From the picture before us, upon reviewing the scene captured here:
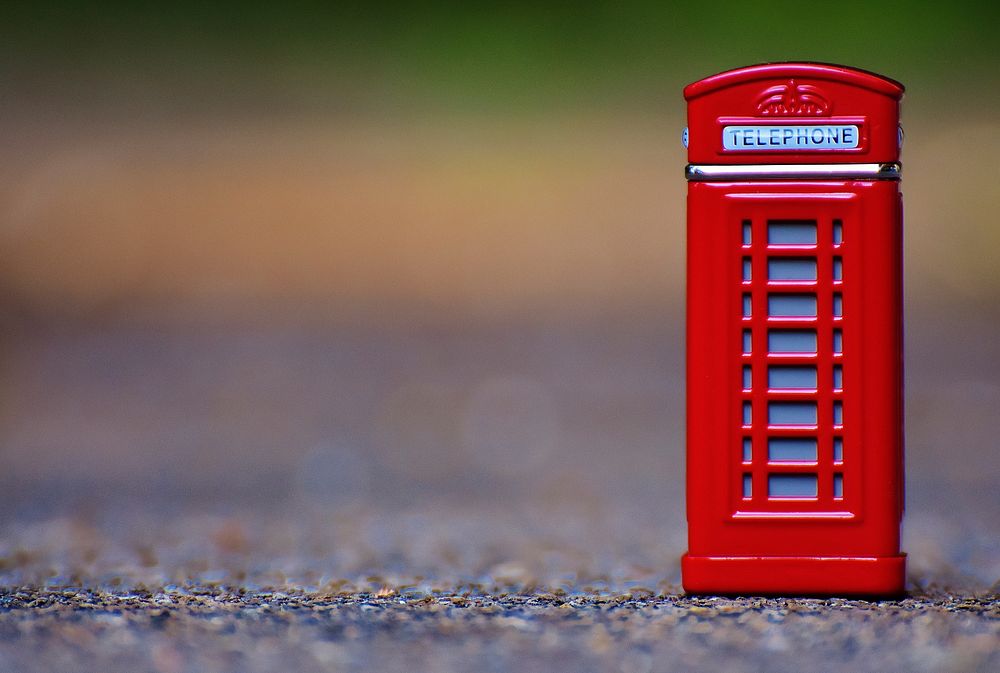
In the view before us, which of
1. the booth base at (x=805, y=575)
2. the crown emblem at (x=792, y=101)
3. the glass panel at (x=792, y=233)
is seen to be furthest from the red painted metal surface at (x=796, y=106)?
the booth base at (x=805, y=575)

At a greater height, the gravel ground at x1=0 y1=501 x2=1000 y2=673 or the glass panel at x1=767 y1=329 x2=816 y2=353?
the glass panel at x1=767 y1=329 x2=816 y2=353

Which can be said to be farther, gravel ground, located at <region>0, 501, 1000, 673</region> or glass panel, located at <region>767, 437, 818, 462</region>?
glass panel, located at <region>767, 437, 818, 462</region>

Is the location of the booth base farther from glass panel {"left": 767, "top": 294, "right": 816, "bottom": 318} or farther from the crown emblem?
the crown emblem

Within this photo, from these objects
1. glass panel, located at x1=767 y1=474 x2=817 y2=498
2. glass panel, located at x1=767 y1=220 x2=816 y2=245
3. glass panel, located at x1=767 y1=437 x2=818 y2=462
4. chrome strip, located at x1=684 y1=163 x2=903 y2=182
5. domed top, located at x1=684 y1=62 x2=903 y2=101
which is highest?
domed top, located at x1=684 y1=62 x2=903 y2=101

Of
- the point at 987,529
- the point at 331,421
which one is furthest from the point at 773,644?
the point at 331,421

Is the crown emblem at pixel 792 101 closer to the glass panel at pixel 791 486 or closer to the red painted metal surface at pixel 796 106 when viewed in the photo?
the red painted metal surface at pixel 796 106

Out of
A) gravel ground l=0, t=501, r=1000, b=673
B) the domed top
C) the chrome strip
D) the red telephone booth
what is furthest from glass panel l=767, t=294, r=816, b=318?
gravel ground l=0, t=501, r=1000, b=673

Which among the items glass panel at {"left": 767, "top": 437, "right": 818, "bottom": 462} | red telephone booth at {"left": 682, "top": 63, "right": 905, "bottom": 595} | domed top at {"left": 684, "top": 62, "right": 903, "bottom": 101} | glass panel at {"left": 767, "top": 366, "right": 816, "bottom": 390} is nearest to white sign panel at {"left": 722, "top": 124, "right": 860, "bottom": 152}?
red telephone booth at {"left": 682, "top": 63, "right": 905, "bottom": 595}

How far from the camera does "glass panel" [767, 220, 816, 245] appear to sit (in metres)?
3.23

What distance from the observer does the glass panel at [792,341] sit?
325 cm

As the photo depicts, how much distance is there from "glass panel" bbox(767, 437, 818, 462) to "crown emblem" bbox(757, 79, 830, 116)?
34.0 inches

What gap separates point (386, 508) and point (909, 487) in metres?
2.51

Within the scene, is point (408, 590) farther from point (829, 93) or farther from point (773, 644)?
point (829, 93)

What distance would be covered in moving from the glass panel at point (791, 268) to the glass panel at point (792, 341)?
0.14m
